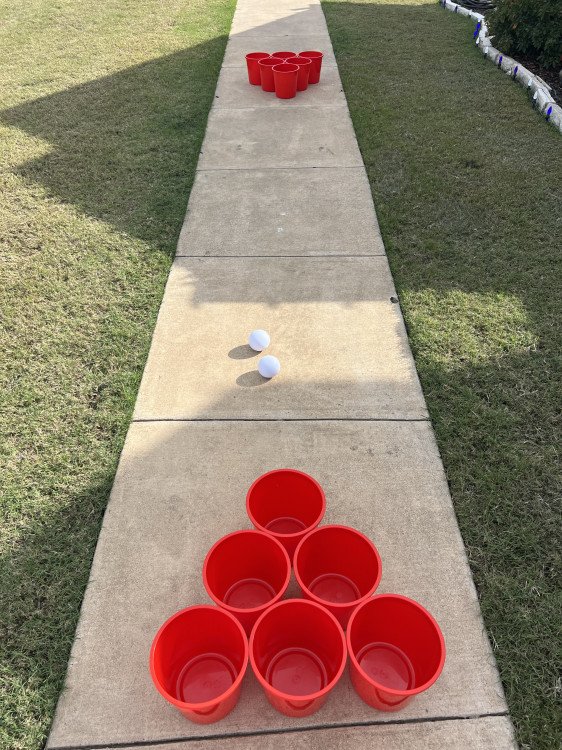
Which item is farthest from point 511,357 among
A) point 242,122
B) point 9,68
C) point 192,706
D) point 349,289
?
point 9,68

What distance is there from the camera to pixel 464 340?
11.8ft

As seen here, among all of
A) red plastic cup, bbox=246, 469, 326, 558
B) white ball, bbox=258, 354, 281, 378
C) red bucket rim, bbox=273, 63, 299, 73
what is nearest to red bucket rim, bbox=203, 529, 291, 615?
red plastic cup, bbox=246, 469, 326, 558

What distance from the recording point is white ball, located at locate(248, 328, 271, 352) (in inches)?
137

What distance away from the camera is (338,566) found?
245cm

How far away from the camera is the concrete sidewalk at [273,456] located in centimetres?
210

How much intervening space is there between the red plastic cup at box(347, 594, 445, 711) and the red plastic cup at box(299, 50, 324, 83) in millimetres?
6880

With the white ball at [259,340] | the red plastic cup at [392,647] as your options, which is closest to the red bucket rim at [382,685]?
the red plastic cup at [392,647]

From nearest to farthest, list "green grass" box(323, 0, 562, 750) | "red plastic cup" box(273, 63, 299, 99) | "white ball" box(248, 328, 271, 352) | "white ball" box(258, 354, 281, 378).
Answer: "green grass" box(323, 0, 562, 750) → "white ball" box(258, 354, 281, 378) → "white ball" box(248, 328, 271, 352) → "red plastic cup" box(273, 63, 299, 99)

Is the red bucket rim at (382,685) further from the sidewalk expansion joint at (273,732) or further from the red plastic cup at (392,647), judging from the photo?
the sidewalk expansion joint at (273,732)

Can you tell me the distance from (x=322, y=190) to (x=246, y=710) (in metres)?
4.46

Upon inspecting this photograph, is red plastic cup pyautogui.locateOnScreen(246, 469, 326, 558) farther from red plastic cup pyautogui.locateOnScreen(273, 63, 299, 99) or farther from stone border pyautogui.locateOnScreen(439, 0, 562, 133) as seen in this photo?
red plastic cup pyautogui.locateOnScreen(273, 63, 299, 99)

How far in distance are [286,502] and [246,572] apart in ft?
1.32

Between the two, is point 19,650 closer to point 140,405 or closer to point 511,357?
point 140,405

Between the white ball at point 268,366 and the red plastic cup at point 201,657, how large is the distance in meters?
1.59
